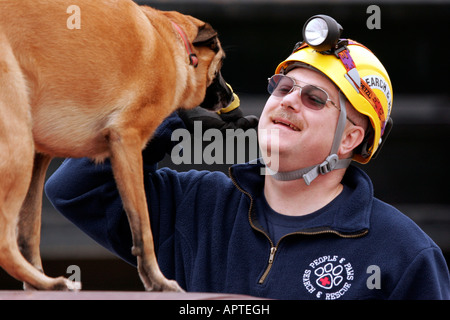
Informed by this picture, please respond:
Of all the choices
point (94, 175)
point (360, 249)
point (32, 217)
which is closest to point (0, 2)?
point (32, 217)

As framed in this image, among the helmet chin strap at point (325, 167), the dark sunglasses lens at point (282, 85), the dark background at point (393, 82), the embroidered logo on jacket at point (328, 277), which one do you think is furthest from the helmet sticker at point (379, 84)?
the dark background at point (393, 82)

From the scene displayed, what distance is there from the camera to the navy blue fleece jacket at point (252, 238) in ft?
7.78

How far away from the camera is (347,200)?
2609 millimetres

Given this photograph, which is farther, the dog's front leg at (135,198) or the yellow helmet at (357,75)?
the yellow helmet at (357,75)

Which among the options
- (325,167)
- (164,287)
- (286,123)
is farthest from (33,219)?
(325,167)

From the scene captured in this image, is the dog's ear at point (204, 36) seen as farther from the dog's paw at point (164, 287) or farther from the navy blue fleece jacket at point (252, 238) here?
the dog's paw at point (164, 287)

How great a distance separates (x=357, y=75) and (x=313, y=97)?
18 cm

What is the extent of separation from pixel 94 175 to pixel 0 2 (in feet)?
3.10

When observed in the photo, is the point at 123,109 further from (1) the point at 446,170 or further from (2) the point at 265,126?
(1) the point at 446,170

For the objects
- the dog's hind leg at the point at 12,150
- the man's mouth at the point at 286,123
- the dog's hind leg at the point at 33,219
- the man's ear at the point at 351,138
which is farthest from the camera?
the man's ear at the point at 351,138

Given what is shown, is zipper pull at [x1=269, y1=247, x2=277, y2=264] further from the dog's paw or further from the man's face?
the dog's paw

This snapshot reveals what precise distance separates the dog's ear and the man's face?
0.36 m

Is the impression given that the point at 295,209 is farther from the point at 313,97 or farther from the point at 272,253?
the point at 313,97

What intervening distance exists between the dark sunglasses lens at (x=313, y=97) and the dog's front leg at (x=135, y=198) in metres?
0.76
